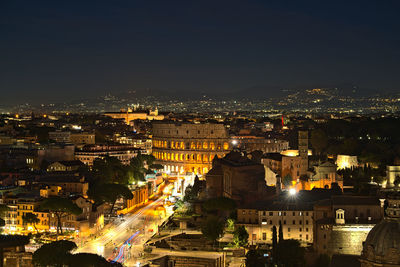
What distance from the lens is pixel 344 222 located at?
92.4ft

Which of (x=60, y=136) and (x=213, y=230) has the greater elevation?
(x=60, y=136)

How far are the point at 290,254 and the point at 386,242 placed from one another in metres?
10.8

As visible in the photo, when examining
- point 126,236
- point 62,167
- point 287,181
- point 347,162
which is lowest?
point 126,236

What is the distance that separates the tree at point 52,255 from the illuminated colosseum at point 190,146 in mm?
36027

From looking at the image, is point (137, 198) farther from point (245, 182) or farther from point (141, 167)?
point (141, 167)

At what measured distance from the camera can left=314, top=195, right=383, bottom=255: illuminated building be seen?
27.5 m

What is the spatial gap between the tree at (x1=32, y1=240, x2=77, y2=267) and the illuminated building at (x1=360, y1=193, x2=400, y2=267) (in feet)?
41.9

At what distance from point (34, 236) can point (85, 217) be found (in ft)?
9.00

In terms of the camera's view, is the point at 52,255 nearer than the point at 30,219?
Yes

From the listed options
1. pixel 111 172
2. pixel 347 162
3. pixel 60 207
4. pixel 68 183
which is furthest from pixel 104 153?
pixel 60 207

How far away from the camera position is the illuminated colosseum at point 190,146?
62938 millimetres

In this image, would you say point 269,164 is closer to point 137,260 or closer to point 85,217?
point 85,217

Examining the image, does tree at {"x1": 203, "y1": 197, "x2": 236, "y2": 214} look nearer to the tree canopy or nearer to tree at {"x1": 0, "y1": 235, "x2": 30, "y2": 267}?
the tree canopy

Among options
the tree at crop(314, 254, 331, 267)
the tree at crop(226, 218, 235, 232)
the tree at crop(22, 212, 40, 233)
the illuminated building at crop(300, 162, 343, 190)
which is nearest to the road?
the tree at crop(22, 212, 40, 233)
